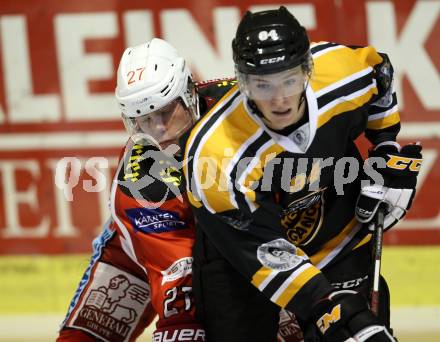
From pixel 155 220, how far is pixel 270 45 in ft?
2.90

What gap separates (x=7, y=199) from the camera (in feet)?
18.4

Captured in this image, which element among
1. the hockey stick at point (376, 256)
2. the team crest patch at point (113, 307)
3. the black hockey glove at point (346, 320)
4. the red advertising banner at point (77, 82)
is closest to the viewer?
the black hockey glove at point (346, 320)

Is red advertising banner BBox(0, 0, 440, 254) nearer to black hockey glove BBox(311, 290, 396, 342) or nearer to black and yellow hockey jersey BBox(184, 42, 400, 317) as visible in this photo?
black and yellow hockey jersey BBox(184, 42, 400, 317)

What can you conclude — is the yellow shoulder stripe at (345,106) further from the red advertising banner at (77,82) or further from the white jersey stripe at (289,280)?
the red advertising banner at (77,82)

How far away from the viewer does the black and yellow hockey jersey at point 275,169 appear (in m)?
3.20

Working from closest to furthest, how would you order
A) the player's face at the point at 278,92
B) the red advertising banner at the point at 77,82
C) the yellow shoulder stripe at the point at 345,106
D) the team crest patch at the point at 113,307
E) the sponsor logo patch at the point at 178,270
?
the player's face at the point at 278,92
the yellow shoulder stripe at the point at 345,106
the sponsor logo patch at the point at 178,270
the team crest patch at the point at 113,307
the red advertising banner at the point at 77,82

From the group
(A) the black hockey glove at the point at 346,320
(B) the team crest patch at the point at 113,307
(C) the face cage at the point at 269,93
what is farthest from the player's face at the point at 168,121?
(A) the black hockey glove at the point at 346,320

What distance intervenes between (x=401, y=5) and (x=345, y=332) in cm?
268

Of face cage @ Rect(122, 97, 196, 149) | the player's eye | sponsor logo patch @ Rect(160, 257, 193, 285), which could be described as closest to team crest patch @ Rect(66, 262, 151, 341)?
sponsor logo patch @ Rect(160, 257, 193, 285)

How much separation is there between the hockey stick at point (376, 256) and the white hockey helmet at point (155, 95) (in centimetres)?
77

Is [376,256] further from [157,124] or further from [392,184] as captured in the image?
[157,124]

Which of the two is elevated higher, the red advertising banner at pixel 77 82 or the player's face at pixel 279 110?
the player's face at pixel 279 110

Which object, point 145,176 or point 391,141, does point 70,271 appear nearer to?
point 145,176

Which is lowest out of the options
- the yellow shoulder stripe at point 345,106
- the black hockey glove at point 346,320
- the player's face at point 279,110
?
the black hockey glove at point 346,320
